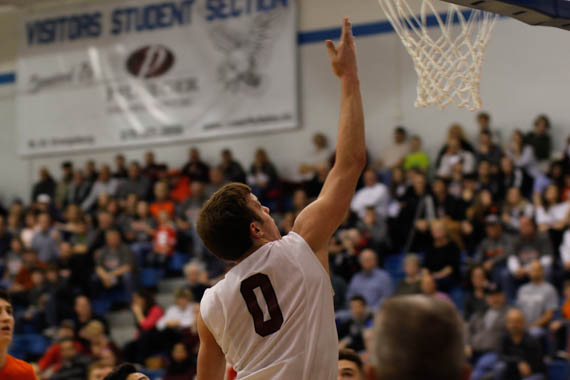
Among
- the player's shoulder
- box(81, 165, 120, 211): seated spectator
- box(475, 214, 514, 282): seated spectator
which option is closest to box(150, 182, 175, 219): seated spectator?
box(81, 165, 120, 211): seated spectator

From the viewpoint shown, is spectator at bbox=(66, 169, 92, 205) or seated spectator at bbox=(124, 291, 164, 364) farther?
spectator at bbox=(66, 169, 92, 205)

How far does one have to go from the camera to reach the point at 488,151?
44.0ft

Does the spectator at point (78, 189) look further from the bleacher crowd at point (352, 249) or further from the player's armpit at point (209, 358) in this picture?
the player's armpit at point (209, 358)

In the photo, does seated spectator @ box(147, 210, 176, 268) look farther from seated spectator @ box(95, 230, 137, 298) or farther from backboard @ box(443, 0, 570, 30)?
backboard @ box(443, 0, 570, 30)

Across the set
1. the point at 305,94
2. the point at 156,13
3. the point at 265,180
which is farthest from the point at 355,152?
the point at 156,13

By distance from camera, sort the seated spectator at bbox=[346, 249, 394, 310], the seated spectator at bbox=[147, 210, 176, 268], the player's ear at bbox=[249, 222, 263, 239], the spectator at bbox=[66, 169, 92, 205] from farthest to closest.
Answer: the spectator at bbox=[66, 169, 92, 205], the seated spectator at bbox=[147, 210, 176, 268], the seated spectator at bbox=[346, 249, 394, 310], the player's ear at bbox=[249, 222, 263, 239]

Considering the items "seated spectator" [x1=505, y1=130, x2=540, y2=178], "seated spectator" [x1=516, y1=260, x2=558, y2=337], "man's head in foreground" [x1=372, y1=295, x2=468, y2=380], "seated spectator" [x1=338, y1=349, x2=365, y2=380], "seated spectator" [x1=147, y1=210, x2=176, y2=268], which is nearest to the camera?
"man's head in foreground" [x1=372, y1=295, x2=468, y2=380]

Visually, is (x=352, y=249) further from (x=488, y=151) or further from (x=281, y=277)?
(x=281, y=277)

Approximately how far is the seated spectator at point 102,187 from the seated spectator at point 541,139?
8.07 meters

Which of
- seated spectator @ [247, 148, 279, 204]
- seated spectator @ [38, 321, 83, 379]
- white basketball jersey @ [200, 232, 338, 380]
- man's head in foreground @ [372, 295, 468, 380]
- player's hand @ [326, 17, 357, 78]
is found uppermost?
player's hand @ [326, 17, 357, 78]

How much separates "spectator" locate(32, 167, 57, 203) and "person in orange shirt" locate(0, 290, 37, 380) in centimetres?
1369

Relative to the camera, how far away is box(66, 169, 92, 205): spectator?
1698 centimetres

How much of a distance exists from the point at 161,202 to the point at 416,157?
471 cm

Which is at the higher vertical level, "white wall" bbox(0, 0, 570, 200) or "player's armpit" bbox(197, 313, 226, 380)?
"white wall" bbox(0, 0, 570, 200)
